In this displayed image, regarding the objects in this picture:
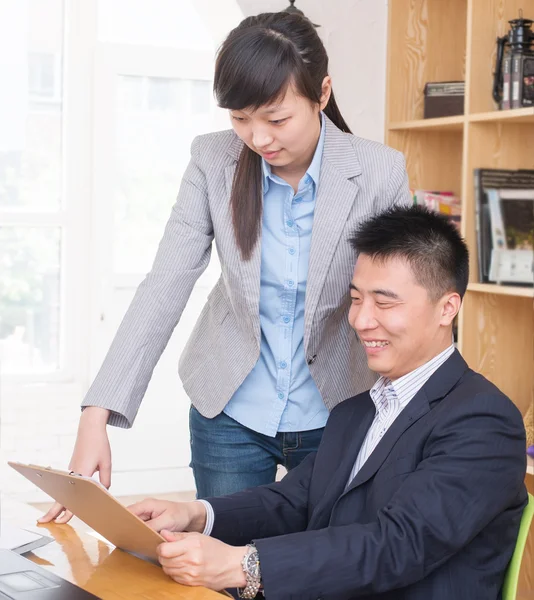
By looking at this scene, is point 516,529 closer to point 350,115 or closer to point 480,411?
point 480,411

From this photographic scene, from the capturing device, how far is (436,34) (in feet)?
10.9

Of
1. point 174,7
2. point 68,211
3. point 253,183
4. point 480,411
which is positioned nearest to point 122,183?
point 68,211

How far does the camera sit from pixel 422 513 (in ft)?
4.34

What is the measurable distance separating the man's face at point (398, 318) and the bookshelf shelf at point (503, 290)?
1276 mm

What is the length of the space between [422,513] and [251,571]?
0.25 m

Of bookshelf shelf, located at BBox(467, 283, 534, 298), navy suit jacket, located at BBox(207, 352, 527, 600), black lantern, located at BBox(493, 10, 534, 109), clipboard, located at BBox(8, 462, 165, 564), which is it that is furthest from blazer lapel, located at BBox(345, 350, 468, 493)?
black lantern, located at BBox(493, 10, 534, 109)

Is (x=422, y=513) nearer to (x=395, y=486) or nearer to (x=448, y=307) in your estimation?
(x=395, y=486)

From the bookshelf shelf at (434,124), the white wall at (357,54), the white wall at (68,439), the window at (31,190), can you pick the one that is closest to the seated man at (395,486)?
the bookshelf shelf at (434,124)

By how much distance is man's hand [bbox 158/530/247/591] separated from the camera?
1256 millimetres

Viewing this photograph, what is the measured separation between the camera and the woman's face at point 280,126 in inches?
60.7

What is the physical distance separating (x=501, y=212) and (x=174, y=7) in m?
2.50

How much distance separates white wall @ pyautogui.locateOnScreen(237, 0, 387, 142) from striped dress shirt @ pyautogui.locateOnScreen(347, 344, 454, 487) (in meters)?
1.74

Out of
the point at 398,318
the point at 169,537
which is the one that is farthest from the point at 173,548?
the point at 398,318

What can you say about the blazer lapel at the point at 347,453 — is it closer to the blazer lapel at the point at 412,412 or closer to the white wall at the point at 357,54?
the blazer lapel at the point at 412,412
